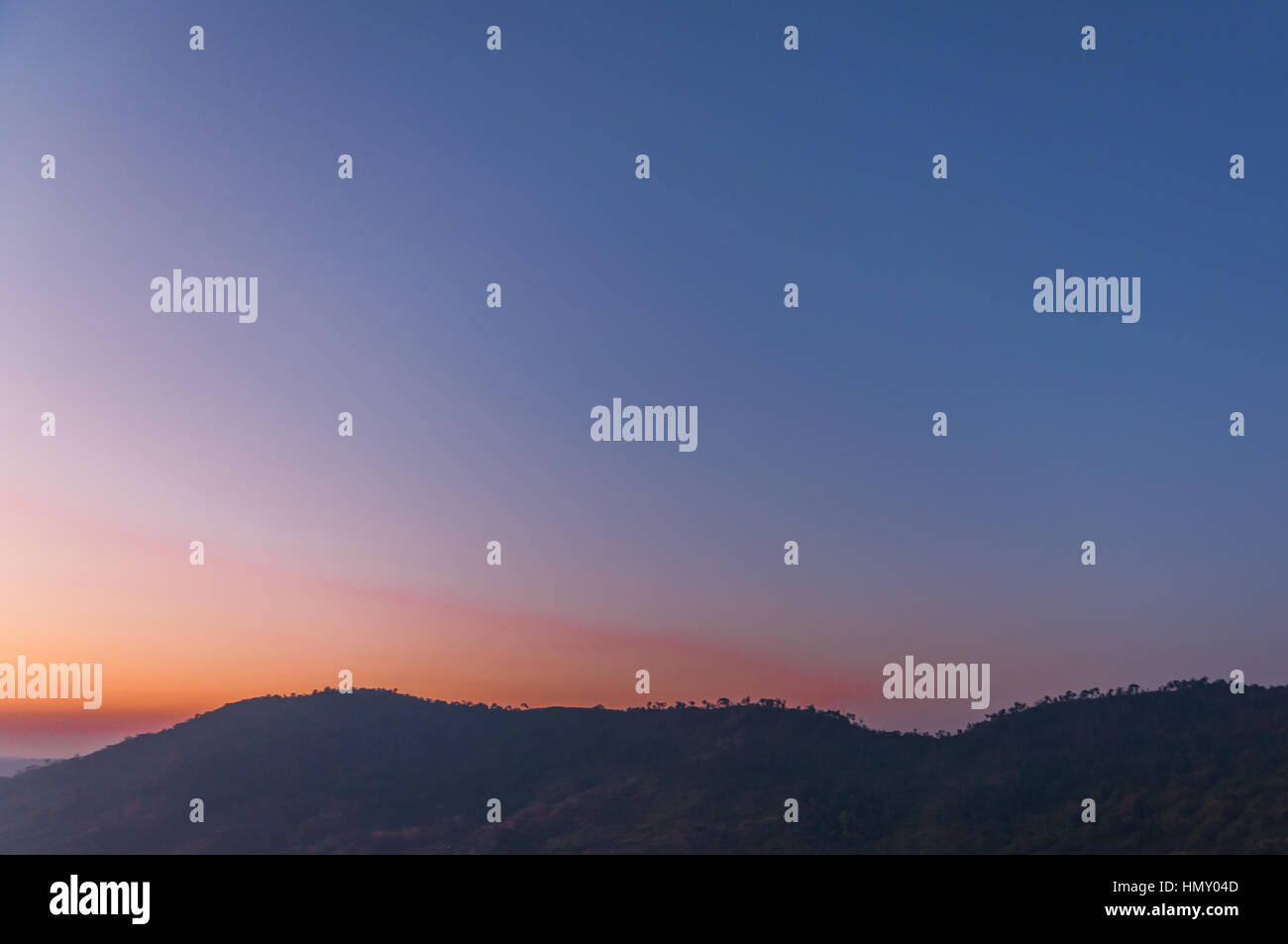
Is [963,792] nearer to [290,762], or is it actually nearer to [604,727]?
[604,727]

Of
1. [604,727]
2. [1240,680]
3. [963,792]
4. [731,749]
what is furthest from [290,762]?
[1240,680]

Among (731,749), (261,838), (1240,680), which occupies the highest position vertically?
(1240,680)

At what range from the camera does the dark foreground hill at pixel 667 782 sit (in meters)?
38.9

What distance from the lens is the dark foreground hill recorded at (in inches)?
1532

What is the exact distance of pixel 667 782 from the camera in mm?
48719
